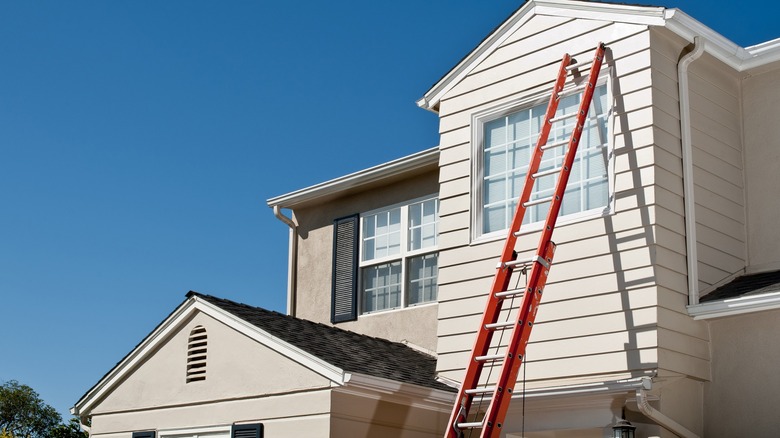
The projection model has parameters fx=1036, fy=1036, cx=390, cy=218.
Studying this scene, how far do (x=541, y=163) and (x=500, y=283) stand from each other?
1.67 m

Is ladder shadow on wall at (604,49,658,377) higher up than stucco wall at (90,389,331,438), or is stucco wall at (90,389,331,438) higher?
ladder shadow on wall at (604,49,658,377)

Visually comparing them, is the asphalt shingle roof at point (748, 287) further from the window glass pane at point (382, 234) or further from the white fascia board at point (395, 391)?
the window glass pane at point (382, 234)

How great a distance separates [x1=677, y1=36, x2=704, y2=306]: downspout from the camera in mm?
9617

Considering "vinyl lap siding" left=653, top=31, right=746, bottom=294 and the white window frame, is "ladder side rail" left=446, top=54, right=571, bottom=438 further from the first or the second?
the white window frame

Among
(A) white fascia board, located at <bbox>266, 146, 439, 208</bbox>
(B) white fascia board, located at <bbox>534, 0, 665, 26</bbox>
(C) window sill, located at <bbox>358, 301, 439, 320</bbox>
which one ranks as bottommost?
(C) window sill, located at <bbox>358, 301, 439, 320</bbox>

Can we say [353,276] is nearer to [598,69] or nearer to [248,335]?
[248,335]

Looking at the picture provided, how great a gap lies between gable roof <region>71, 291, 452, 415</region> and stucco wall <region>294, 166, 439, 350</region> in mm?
350

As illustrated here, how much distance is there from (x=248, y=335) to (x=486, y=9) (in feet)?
14.9

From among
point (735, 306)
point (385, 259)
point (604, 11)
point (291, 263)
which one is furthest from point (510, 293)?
point (291, 263)

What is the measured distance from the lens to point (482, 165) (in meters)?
11.0

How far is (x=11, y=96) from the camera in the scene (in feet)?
93.9

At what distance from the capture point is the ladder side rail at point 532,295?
8523mm

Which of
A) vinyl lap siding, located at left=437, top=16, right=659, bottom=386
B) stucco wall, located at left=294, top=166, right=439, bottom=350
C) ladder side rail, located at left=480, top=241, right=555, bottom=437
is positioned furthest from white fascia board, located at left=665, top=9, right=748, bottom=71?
stucco wall, located at left=294, top=166, right=439, bottom=350

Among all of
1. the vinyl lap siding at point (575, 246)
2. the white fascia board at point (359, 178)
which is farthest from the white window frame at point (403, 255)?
the vinyl lap siding at point (575, 246)
